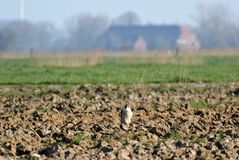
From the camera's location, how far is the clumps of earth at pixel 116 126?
34.7 feet

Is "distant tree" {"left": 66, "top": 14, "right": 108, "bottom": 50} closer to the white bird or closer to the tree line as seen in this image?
the tree line

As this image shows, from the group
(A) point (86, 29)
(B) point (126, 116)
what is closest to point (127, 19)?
(A) point (86, 29)

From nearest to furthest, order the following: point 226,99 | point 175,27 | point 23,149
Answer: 1. point 23,149
2. point 226,99
3. point 175,27

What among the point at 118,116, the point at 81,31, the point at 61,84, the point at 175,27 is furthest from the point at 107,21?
the point at 118,116

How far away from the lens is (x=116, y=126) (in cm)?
1316

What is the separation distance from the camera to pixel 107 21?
168875 mm

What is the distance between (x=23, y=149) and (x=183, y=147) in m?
2.11

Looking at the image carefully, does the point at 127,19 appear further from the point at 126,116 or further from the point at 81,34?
the point at 126,116

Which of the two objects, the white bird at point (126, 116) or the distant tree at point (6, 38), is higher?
the white bird at point (126, 116)

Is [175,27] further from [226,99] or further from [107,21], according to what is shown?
[226,99]

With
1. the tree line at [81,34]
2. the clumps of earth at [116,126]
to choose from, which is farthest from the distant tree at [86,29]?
the clumps of earth at [116,126]

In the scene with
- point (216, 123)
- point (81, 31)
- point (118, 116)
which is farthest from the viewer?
point (81, 31)

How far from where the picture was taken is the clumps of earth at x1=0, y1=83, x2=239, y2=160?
10.6 m

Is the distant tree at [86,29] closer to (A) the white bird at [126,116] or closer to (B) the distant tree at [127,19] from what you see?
(B) the distant tree at [127,19]
